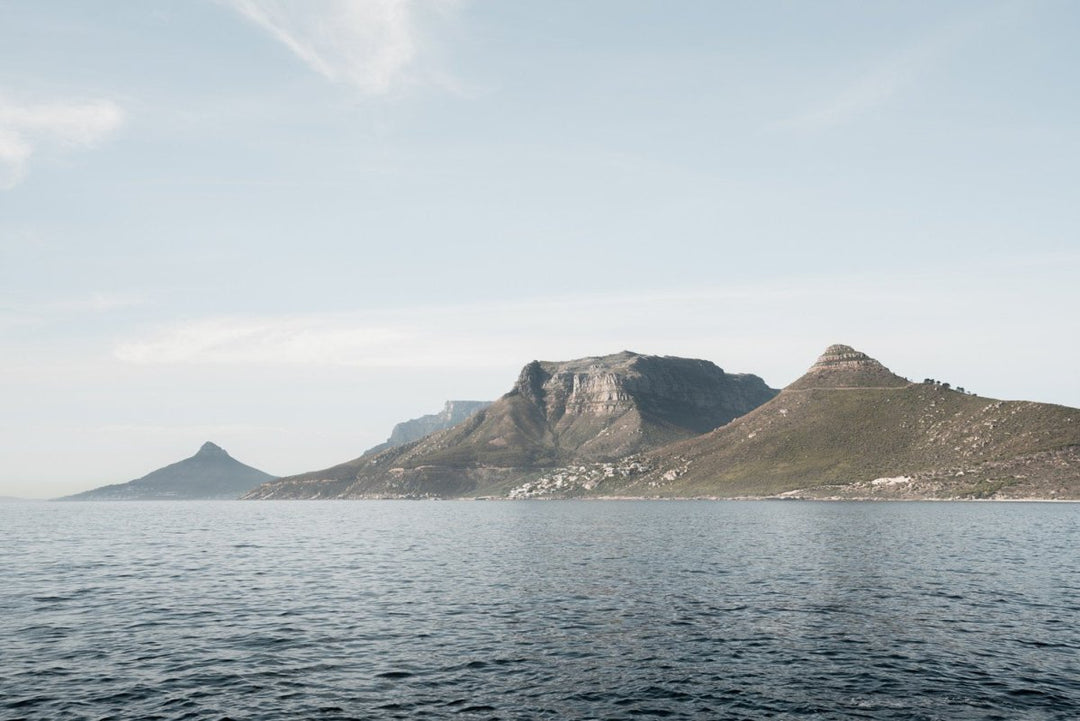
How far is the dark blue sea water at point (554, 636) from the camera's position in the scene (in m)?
37.1

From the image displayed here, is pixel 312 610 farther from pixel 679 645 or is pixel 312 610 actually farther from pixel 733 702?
pixel 733 702

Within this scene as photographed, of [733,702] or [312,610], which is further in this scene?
[312,610]

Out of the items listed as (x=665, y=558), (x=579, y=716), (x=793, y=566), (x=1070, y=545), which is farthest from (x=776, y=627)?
(x=1070, y=545)

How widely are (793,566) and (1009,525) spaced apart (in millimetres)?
94480

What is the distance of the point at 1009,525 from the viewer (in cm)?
15488

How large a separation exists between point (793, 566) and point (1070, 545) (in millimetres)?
55039

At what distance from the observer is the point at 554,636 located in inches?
2076

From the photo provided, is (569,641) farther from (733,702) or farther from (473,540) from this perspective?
(473,540)

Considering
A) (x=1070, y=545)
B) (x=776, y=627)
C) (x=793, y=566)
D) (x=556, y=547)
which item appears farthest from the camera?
(x=556, y=547)

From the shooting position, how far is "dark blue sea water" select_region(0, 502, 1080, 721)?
37.1 m

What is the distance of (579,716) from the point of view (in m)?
34.8

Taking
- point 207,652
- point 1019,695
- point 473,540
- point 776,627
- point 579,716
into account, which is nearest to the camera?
point 579,716

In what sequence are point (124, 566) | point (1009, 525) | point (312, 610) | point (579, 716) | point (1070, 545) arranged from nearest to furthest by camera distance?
point (579, 716), point (312, 610), point (124, 566), point (1070, 545), point (1009, 525)

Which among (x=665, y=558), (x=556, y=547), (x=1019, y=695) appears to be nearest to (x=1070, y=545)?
(x=665, y=558)
